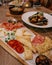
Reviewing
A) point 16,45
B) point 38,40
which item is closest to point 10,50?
point 16,45

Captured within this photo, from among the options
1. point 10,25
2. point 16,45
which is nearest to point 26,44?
point 16,45

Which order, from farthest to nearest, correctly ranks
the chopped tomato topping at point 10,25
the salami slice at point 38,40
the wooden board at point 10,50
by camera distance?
the chopped tomato topping at point 10,25
the salami slice at point 38,40
the wooden board at point 10,50

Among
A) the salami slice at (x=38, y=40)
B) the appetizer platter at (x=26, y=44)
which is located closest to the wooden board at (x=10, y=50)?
the appetizer platter at (x=26, y=44)

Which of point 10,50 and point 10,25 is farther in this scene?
point 10,25

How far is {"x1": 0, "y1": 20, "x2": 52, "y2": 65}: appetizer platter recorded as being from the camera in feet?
2.98

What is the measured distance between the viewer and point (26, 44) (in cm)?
99

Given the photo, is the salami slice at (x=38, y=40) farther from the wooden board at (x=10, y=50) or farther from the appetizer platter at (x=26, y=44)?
the wooden board at (x=10, y=50)

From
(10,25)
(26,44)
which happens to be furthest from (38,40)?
(10,25)

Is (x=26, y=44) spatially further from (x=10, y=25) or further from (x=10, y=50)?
(x=10, y=25)

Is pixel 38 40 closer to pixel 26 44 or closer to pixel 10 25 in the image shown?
pixel 26 44

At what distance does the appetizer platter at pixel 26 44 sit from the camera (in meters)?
0.91

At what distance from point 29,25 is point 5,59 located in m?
0.34

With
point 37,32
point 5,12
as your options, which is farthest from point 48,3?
point 37,32

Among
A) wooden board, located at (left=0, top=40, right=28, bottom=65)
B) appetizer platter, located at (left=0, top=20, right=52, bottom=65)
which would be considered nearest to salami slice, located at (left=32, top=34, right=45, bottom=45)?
appetizer platter, located at (left=0, top=20, right=52, bottom=65)
